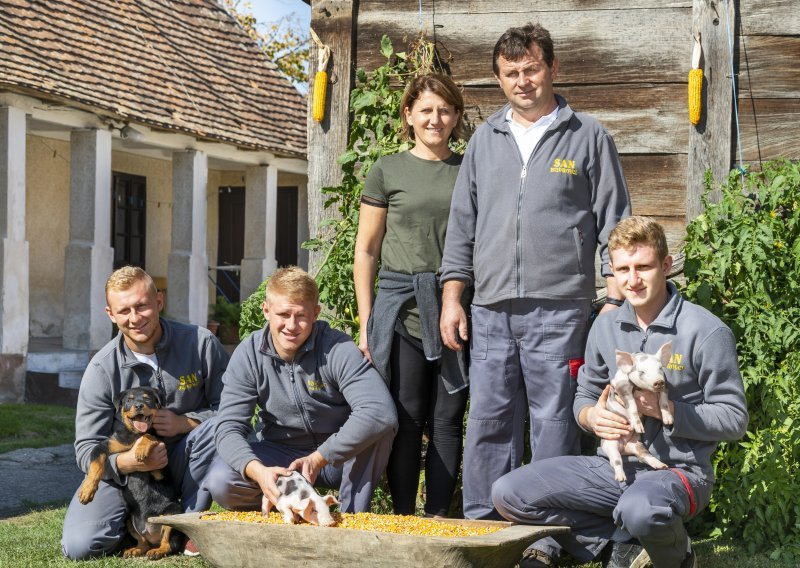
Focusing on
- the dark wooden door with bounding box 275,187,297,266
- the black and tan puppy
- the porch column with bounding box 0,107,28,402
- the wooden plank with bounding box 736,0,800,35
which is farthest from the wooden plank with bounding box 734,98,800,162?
the dark wooden door with bounding box 275,187,297,266

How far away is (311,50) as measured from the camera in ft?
20.8

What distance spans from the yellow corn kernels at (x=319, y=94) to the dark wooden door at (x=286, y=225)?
1292 cm

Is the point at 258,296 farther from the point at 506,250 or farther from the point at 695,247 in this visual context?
the point at 695,247

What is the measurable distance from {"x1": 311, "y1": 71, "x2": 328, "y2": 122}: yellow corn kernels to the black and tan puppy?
208 cm

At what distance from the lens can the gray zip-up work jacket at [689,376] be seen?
13.2ft

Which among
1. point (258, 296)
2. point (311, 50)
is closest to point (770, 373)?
point (258, 296)

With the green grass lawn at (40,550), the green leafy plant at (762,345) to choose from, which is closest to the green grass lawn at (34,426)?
the green grass lawn at (40,550)

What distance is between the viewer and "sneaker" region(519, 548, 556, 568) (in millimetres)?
4355

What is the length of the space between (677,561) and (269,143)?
12.4 meters

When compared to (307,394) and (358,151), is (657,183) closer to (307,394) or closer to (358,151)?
(358,151)

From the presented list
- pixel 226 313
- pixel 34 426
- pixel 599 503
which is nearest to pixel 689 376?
pixel 599 503

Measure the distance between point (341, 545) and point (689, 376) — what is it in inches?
57.2

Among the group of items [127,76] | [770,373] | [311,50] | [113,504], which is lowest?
[113,504]

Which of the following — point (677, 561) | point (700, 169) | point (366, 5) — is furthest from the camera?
point (366, 5)
